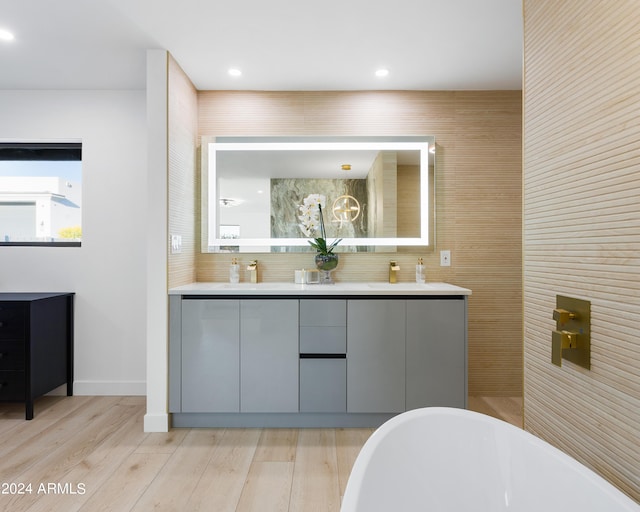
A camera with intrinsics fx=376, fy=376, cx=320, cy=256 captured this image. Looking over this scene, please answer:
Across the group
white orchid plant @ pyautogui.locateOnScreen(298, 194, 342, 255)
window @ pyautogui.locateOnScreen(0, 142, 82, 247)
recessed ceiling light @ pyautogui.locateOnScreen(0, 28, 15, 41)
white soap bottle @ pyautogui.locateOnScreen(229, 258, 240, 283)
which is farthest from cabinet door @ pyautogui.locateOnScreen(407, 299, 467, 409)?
recessed ceiling light @ pyautogui.locateOnScreen(0, 28, 15, 41)

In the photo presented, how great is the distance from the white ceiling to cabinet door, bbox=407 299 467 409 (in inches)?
61.9

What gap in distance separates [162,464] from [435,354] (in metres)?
1.67

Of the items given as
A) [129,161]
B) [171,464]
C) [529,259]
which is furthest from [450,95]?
[171,464]

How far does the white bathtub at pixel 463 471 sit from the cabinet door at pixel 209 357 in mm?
1326

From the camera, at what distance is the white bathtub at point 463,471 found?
0.97 metres

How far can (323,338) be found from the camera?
237cm

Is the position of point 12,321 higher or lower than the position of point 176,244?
lower

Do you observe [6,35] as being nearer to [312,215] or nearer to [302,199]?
[302,199]

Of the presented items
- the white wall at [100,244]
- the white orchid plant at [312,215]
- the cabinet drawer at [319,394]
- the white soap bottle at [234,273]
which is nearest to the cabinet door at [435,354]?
the cabinet drawer at [319,394]

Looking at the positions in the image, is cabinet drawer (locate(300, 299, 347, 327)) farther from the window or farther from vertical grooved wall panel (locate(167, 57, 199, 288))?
the window

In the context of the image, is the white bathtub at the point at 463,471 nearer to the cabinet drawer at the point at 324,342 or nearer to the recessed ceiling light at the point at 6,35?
the cabinet drawer at the point at 324,342

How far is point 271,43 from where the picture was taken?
2240 mm

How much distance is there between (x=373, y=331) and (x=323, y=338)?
32 centimetres

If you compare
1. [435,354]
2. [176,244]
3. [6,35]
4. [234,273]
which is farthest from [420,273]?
[6,35]
